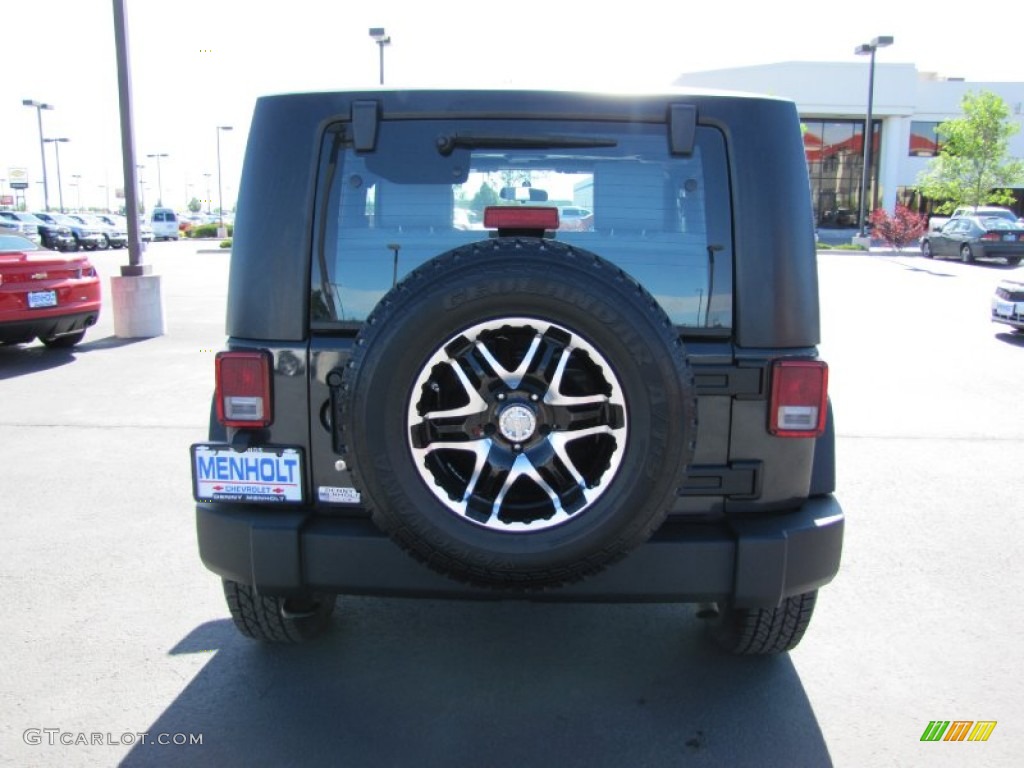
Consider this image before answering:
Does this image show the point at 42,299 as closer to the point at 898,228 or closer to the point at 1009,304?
the point at 1009,304

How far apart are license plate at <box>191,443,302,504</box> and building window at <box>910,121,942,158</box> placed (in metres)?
50.0

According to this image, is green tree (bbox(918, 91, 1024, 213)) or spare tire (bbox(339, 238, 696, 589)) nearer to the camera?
spare tire (bbox(339, 238, 696, 589))

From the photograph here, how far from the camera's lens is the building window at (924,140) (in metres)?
45.8

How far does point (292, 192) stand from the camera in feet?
8.54

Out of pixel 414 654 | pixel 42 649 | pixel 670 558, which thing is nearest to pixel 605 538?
pixel 670 558

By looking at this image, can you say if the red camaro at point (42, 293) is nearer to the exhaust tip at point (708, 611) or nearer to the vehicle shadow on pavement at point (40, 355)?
the vehicle shadow on pavement at point (40, 355)

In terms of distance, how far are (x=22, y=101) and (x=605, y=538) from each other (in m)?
67.9

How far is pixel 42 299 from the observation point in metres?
9.17

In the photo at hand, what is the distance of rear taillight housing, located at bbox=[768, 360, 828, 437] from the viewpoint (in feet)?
8.48

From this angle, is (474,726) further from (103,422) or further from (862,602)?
(103,422)

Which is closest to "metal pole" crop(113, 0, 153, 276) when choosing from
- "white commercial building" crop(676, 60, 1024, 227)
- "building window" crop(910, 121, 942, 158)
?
"white commercial building" crop(676, 60, 1024, 227)

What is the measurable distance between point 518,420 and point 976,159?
145ft

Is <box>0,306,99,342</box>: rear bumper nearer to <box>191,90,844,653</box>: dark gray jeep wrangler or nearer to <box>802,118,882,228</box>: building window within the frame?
<box>191,90,844,653</box>: dark gray jeep wrangler

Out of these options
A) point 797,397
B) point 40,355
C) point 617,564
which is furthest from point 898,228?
point 617,564
